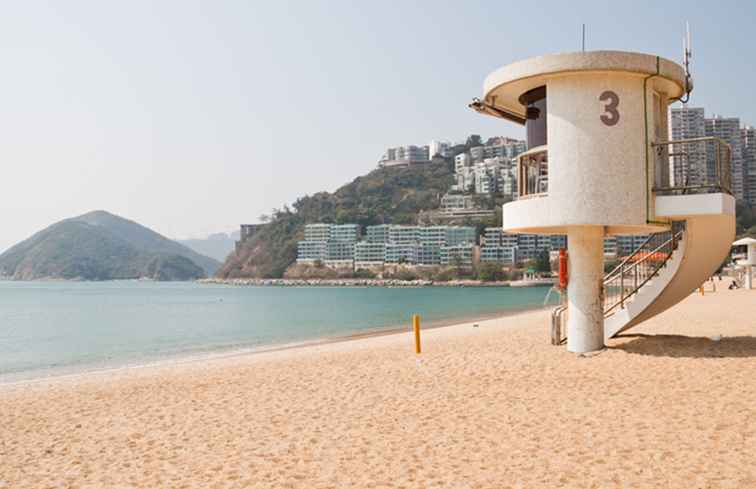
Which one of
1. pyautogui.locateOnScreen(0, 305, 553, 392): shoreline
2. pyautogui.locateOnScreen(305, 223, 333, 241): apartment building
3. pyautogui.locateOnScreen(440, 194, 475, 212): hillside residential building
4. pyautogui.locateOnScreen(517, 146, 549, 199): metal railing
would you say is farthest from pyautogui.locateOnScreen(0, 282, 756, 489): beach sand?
pyautogui.locateOnScreen(440, 194, 475, 212): hillside residential building

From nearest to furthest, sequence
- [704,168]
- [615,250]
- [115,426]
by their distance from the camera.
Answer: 1. [115,426]
2. [704,168]
3. [615,250]

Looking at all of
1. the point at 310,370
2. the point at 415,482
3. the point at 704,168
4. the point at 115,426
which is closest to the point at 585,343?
the point at 704,168

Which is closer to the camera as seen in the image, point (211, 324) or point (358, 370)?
point (358, 370)

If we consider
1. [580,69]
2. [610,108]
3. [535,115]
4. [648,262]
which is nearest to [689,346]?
[648,262]

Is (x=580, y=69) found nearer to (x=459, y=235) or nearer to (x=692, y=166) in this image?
(x=692, y=166)

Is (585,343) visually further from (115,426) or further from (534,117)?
(115,426)

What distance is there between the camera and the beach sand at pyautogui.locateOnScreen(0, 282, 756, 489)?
20.4 ft

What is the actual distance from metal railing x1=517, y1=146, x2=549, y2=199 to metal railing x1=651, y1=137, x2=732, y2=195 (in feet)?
6.90

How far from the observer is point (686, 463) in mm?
6109

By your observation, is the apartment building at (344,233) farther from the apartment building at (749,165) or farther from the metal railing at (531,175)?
the metal railing at (531,175)

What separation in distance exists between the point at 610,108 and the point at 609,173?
45.3 inches

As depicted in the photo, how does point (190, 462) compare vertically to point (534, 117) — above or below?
below

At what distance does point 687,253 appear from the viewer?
1214cm

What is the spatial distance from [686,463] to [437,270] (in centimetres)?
15502
